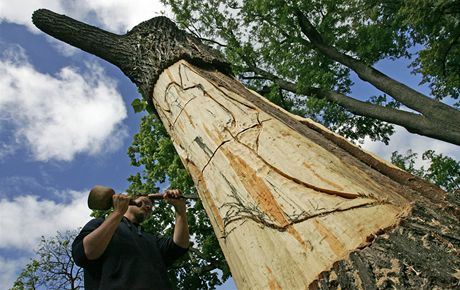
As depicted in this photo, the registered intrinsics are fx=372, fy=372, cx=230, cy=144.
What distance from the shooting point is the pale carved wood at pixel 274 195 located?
1421mm

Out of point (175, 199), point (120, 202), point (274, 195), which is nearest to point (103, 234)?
point (120, 202)

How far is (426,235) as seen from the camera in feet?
4.11

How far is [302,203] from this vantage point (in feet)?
5.28

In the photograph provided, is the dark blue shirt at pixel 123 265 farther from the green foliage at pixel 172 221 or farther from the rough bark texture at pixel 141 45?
the green foliage at pixel 172 221

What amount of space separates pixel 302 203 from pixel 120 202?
1.23 metres

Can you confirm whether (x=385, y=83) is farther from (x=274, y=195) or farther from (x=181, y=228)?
(x=274, y=195)

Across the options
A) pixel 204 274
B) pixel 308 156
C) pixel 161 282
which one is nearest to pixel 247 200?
pixel 308 156

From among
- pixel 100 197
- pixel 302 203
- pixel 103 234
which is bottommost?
pixel 302 203

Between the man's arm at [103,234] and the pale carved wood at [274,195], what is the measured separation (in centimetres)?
52

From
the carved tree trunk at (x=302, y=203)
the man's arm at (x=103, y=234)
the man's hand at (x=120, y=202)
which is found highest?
the man's hand at (x=120, y=202)

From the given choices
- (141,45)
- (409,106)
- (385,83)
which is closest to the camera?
(141,45)

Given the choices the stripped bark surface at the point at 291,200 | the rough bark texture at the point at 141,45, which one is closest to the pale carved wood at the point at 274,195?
the stripped bark surface at the point at 291,200

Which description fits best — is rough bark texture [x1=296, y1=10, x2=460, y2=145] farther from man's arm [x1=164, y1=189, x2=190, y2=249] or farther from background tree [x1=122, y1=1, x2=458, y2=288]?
man's arm [x1=164, y1=189, x2=190, y2=249]

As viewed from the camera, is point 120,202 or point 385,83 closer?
point 120,202
